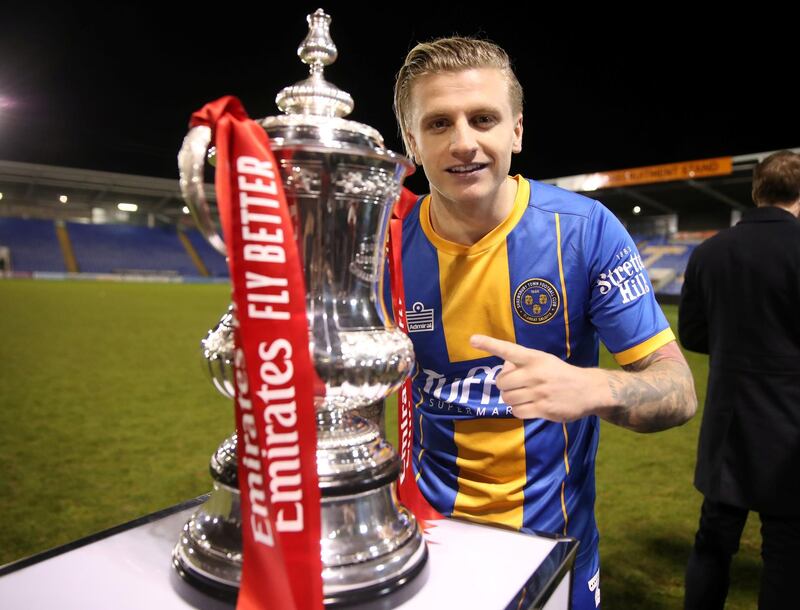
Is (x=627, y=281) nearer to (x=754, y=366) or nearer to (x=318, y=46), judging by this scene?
(x=318, y=46)

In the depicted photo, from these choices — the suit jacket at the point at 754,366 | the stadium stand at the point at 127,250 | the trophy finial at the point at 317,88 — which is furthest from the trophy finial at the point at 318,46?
the stadium stand at the point at 127,250

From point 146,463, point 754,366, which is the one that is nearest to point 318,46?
point 754,366

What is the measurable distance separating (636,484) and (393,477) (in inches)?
126

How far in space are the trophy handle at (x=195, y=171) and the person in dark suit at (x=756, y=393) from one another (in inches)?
65.3

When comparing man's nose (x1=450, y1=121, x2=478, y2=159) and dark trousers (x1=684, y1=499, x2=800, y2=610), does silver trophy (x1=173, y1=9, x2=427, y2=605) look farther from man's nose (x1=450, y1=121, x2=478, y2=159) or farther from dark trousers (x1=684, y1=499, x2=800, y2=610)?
dark trousers (x1=684, y1=499, x2=800, y2=610)

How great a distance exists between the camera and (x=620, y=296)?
3.79 feet

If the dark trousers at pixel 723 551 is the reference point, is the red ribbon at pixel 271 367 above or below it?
above

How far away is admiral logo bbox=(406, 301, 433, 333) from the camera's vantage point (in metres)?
1.29

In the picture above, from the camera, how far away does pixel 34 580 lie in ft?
1.96

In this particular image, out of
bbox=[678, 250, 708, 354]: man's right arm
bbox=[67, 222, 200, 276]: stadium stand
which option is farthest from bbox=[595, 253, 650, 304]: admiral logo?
bbox=[67, 222, 200, 276]: stadium stand

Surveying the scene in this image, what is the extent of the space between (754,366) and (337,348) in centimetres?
157

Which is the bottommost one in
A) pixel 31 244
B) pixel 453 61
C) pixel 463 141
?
pixel 463 141

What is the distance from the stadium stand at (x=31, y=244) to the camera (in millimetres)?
24609

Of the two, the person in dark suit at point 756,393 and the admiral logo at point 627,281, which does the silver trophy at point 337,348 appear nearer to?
the admiral logo at point 627,281
